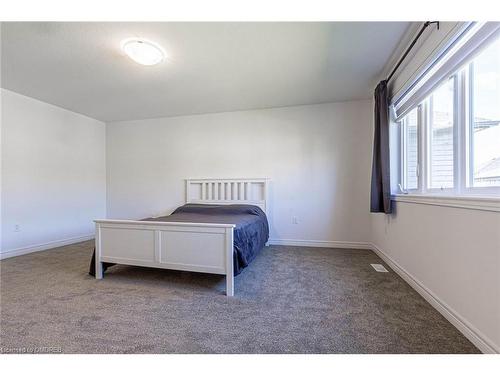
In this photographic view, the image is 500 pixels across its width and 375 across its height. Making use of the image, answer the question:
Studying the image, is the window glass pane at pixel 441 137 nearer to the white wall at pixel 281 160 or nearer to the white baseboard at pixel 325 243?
the white wall at pixel 281 160

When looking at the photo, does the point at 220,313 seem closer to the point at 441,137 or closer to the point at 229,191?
the point at 441,137

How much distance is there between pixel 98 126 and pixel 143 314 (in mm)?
3964

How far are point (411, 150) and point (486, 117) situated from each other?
3.53 feet

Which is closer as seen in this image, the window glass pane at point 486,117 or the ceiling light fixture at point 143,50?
the window glass pane at point 486,117

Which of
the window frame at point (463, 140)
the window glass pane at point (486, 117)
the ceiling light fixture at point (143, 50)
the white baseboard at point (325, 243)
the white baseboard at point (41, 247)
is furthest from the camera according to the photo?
the white baseboard at point (325, 243)

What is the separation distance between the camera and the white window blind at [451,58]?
1254 millimetres

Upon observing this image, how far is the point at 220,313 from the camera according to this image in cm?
166

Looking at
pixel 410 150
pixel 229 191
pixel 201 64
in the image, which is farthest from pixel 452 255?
pixel 229 191

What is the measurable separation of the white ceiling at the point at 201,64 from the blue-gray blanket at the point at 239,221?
1588 mm

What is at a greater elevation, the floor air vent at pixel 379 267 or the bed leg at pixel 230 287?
the bed leg at pixel 230 287

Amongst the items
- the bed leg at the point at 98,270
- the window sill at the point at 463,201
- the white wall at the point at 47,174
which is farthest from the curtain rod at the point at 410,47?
the white wall at the point at 47,174

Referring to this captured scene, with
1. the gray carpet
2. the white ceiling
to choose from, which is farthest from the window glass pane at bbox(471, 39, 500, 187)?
the gray carpet

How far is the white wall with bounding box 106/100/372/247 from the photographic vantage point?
346cm
